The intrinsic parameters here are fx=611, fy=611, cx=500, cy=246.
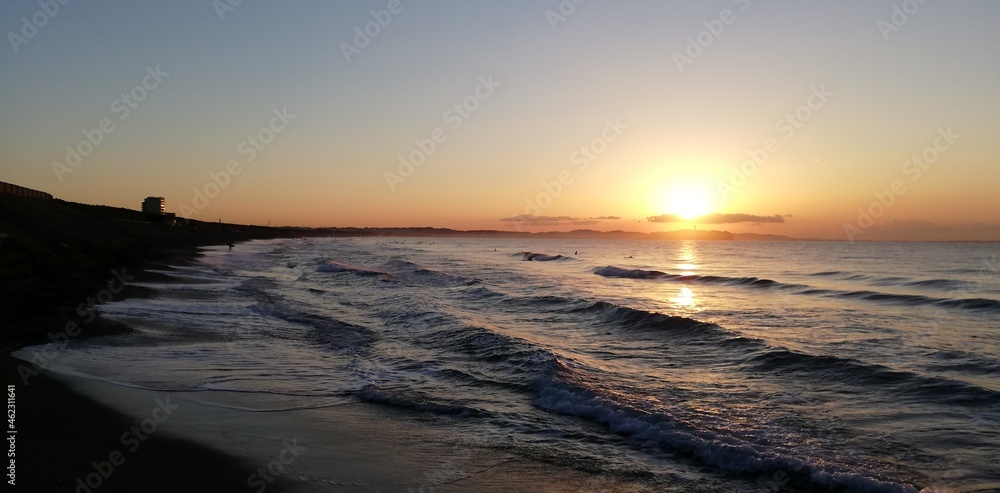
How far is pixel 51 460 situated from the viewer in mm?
6648

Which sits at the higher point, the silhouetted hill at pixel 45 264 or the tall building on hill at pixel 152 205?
the tall building on hill at pixel 152 205

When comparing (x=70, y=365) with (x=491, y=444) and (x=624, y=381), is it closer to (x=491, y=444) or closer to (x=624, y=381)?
(x=491, y=444)

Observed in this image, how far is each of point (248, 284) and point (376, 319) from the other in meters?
13.0

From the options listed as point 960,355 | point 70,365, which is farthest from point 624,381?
point 70,365

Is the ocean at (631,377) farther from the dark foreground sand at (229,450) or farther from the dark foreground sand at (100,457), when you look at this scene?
the dark foreground sand at (100,457)

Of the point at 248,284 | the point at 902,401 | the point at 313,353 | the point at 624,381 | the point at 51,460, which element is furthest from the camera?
the point at 248,284
